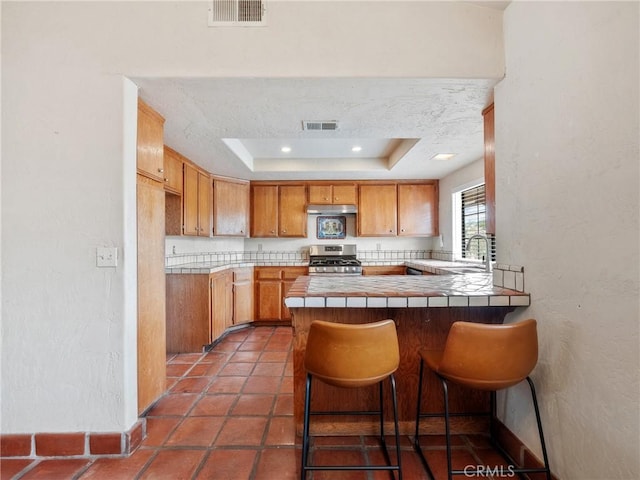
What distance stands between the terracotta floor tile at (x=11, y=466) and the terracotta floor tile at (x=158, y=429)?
1.80 ft

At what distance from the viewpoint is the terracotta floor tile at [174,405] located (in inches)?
79.0

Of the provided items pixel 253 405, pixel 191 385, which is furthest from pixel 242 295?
pixel 253 405

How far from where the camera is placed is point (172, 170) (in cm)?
288

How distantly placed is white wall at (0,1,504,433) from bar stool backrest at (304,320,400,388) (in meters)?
1.15

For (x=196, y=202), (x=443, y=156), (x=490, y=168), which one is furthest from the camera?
(x=196, y=202)

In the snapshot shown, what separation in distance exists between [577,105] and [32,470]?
3.10 m

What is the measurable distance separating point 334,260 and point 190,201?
220 centimetres

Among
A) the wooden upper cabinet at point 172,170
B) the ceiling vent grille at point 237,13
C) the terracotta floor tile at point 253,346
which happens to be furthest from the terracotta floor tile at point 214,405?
the ceiling vent grille at point 237,13

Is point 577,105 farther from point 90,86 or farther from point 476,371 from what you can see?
point 90,86

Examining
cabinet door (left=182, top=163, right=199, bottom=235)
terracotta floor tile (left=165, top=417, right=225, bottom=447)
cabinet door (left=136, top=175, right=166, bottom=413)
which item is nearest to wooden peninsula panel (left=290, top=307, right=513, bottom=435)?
terracotta floor tile (left=165, top=417, right=225, bottom=447)

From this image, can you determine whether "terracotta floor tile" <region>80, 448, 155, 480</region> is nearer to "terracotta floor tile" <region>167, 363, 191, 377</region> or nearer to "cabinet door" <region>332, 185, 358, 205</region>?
"terracotta floor tile" <region>167, 363, 191, 377</region>

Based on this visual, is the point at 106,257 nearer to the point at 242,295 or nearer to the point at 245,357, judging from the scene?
the point at 245,357

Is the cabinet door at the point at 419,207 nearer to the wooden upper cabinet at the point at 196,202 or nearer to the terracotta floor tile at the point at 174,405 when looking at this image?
the wooden upper cabinet at the point at 196,202

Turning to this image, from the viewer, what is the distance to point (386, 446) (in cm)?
165
